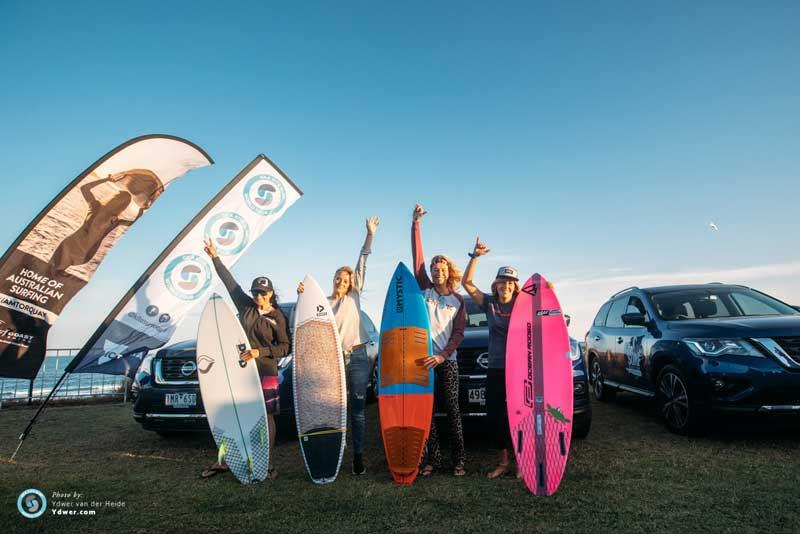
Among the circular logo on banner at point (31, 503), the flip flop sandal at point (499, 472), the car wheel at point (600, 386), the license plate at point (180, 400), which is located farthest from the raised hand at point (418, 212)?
A: the car wheel at point (600, 386)

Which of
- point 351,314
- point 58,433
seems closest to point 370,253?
point 351,314

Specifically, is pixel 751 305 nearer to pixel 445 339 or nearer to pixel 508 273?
pixel 508 273

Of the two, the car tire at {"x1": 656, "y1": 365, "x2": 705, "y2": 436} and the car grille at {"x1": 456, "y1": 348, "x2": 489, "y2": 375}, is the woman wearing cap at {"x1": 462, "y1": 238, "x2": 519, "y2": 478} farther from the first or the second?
the car tire at {"x1": 656, "y1": 365, "x2": 705, "y2": 436}

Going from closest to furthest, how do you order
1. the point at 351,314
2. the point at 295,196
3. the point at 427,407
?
the point at 427,407 < the point at 351,314 < the point at 295,196

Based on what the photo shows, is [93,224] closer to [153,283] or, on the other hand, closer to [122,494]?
[153,283]

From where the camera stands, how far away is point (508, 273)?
4082 millimetres

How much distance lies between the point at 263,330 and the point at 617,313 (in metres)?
5.21

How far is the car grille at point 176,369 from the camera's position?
494cm

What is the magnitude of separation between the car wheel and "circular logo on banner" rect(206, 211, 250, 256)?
5.92m

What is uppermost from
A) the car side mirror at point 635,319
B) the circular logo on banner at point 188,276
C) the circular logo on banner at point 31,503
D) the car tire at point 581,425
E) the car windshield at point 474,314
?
the circular logo on banner at point 188,276

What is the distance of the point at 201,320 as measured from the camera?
15.6 ft

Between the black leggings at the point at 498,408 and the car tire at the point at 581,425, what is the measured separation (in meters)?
0.91

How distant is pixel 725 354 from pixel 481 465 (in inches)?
102

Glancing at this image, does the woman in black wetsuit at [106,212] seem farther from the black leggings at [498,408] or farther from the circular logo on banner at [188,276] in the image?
the black leggings at [498,408]
